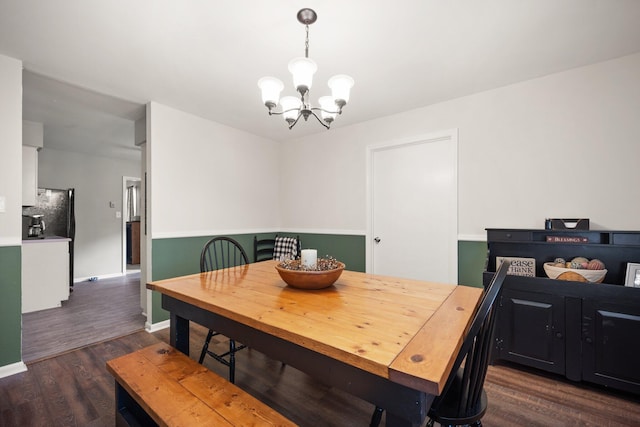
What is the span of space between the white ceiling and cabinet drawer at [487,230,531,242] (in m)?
1.32

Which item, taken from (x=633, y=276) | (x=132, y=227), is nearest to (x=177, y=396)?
(x=633, y=276)

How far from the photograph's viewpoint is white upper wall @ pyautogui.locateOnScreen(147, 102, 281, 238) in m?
3.03

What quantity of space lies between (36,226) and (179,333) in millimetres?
4159

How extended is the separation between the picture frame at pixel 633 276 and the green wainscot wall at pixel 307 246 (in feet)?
3.11

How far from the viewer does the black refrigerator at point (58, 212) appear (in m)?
4.60

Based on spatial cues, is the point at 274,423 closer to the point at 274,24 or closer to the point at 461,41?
the point at 274,24

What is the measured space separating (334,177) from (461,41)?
2.14 m

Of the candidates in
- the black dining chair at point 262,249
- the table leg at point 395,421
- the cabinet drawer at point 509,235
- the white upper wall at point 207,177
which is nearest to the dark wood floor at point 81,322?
the white upper wall at point 207,177

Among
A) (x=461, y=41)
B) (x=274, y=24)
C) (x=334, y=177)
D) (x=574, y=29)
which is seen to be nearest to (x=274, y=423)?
(x=274, y=24)

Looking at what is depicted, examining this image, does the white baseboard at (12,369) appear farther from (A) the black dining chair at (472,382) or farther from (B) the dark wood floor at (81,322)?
(A) the black dining chair at (472,382)

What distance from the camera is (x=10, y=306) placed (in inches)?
84.6

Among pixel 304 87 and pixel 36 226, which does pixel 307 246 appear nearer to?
pixel 304 87

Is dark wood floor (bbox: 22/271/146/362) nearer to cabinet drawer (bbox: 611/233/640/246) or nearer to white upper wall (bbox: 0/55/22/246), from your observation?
white upper wall (bbox: 0/55/22/246)

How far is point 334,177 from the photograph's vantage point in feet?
12.6
